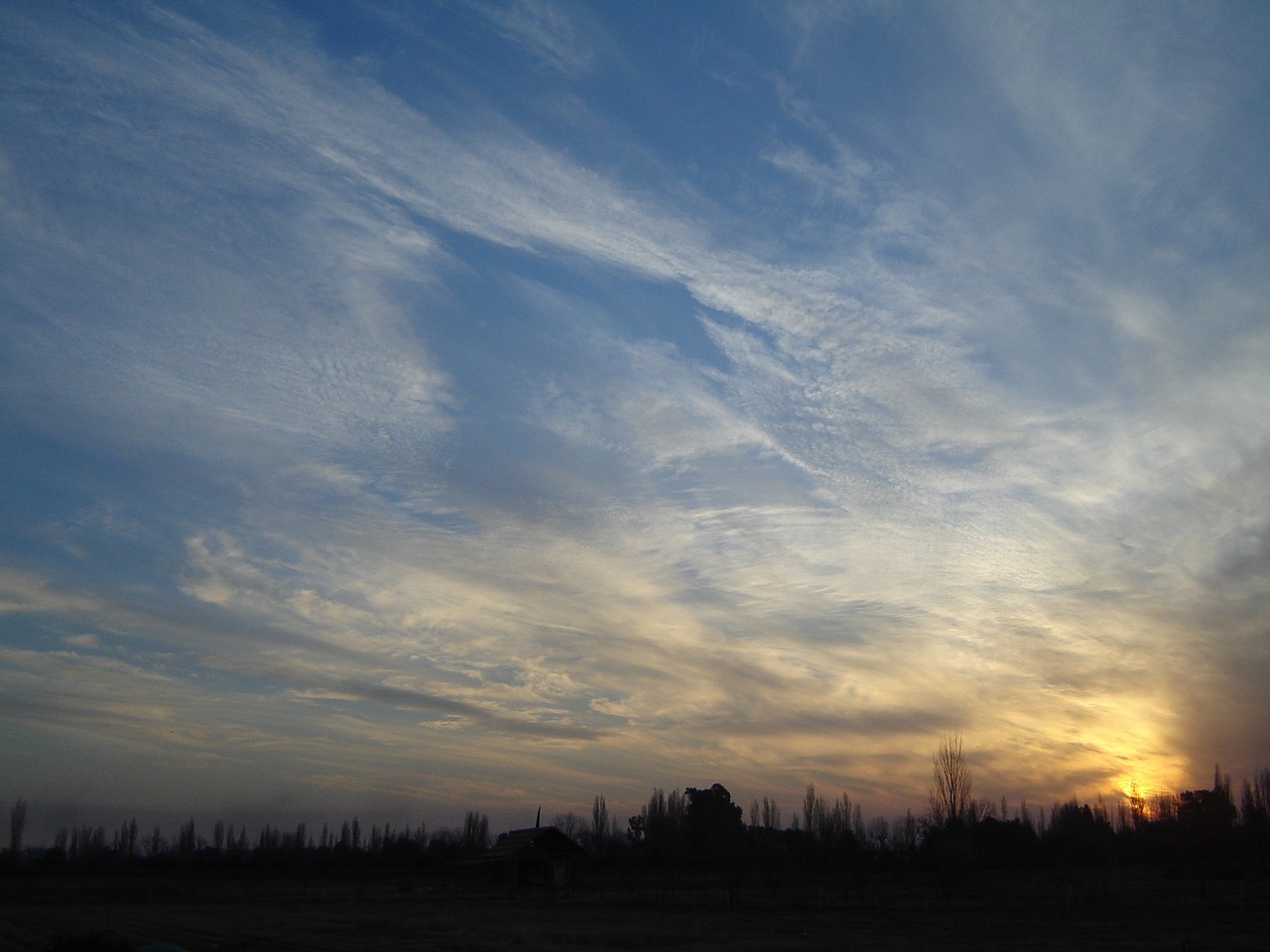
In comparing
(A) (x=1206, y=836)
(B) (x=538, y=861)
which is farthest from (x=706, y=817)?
(A) (x=1206, y=836)

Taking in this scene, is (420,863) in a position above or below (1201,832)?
below

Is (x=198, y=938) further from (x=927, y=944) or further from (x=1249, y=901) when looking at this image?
(x=1249, y=901)

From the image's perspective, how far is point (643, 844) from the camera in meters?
88.6

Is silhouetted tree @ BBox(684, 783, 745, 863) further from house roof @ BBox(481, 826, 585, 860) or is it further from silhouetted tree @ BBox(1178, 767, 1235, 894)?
silhouetted tree @ BBox(1178, 767, 1235, 894)

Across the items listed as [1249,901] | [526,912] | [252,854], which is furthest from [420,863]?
[1249,901]

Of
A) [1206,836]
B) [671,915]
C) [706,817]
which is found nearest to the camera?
[671,915]

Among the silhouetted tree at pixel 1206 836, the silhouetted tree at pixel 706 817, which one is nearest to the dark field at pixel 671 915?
the silhouetted tree at pixel 1206 836

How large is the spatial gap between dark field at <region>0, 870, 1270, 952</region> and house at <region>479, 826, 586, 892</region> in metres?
2.20

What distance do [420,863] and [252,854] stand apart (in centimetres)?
1750

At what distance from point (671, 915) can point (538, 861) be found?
22.4m

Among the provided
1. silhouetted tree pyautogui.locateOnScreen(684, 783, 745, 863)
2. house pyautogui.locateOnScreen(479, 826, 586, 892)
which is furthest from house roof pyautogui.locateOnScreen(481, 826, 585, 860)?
silhouetted tree pyautogui.locateOnScreen(684, 783, 745, 863)

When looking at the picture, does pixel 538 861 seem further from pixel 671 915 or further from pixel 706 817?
pixel 706 817

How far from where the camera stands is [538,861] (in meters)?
57.9

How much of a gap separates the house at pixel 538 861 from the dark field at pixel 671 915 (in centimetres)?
220
